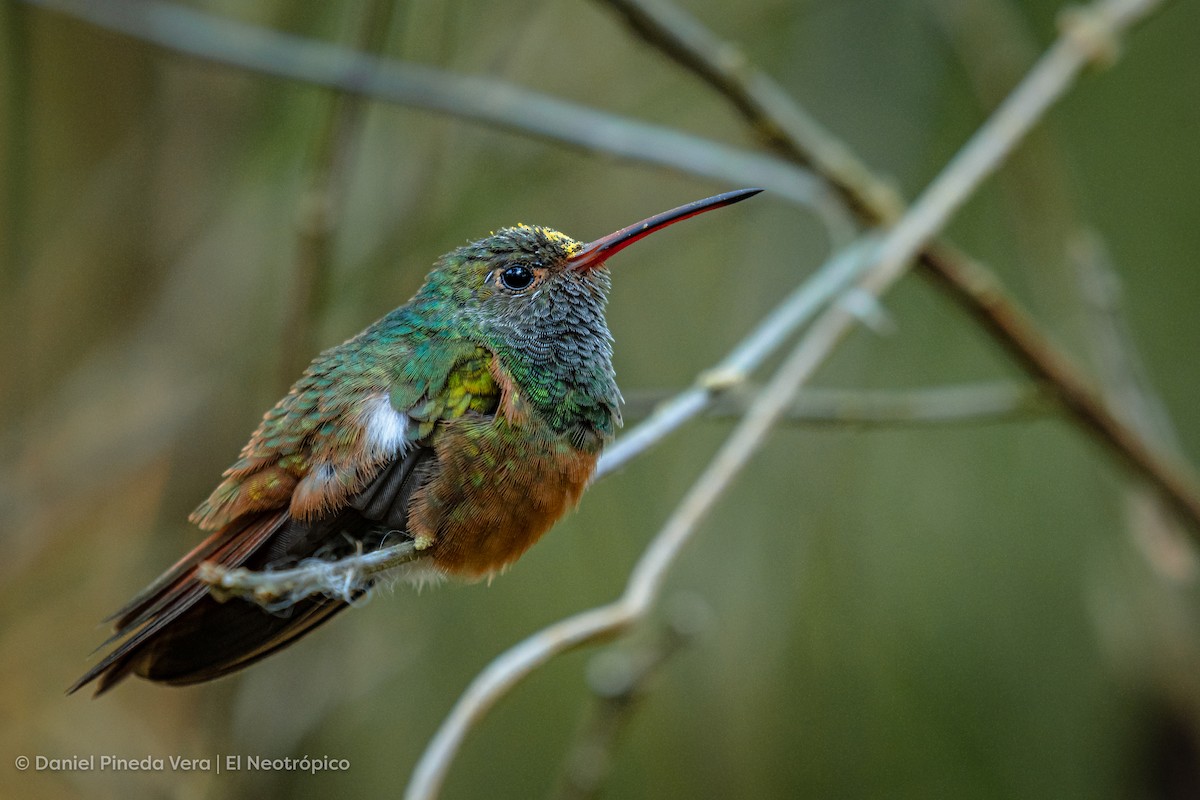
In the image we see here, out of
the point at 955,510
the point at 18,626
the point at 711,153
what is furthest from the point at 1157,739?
the point at 18,626

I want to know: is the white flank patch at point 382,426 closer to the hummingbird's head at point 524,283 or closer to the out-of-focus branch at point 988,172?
the hummingbird's head at point 524,283

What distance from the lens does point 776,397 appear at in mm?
2227

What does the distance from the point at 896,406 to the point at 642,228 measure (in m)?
1.15

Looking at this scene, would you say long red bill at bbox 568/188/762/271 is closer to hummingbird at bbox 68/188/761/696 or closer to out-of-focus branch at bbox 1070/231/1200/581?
hummingbird at bbox 68/188/761/696

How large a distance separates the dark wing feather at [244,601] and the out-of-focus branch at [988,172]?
4.73ft

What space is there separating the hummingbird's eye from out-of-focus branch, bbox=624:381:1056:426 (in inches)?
20.0

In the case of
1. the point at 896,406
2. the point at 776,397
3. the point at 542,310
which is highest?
the point at 896,406

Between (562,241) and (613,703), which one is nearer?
(562,241)

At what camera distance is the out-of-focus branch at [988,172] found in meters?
2.76

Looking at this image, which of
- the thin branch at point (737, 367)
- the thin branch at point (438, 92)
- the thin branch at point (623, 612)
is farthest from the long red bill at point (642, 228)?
the thin branch at point (438, 92)

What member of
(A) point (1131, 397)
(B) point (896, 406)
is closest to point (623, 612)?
(B) point (896, 406)

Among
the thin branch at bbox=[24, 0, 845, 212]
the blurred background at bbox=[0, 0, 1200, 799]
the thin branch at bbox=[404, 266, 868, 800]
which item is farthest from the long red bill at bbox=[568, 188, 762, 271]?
the blurred background at bbox=[0, 0, 1200, 799]

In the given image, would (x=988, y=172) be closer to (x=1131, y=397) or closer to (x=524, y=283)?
(x=1131, y=397)

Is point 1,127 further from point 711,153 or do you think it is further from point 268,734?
point 711,153
